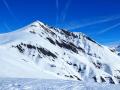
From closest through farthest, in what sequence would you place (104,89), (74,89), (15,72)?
(74,89) → (104,89) → (15,72)

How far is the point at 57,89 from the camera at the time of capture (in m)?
25.2

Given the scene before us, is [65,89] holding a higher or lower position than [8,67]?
lower

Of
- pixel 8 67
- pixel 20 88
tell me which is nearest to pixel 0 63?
pixel 8 67

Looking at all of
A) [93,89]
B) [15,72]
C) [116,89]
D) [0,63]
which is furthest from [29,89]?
[0,63]

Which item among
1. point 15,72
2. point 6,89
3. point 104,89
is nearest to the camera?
point 6,89

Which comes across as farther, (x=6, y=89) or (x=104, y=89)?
(x=104, y=89)

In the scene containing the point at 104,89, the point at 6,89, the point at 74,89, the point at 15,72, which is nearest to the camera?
the point at 6,89

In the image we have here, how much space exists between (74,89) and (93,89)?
7.18 ft

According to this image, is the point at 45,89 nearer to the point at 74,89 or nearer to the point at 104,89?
the point at 74,89

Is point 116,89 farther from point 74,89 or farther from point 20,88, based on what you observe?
point 20,88

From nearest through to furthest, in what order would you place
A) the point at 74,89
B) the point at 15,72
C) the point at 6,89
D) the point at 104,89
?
the point at 6,89, the point at 74,89, the point at 104,89, the point at 15,72

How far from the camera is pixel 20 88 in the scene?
25.3 metres

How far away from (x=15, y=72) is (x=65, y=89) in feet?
287

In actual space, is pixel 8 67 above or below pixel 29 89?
above
